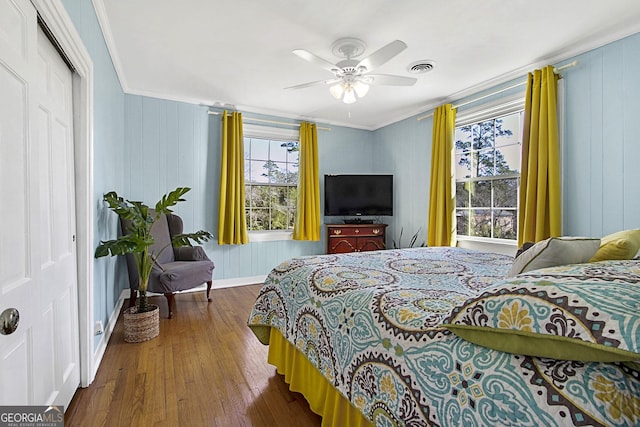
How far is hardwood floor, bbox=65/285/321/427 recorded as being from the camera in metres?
1.64

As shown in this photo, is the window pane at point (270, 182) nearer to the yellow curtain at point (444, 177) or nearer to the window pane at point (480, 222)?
the yellow curtain at point (444, 177)

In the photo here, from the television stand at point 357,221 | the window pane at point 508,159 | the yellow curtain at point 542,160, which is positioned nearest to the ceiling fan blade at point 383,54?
the yellow curtain at point 542,160

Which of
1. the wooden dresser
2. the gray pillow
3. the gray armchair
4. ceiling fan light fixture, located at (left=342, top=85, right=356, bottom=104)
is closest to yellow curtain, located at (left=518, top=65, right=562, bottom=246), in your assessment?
ceiling fan light fixture, located at (left=342, top=85, right=356, bottom=104)

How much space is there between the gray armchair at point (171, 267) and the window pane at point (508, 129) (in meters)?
3.61

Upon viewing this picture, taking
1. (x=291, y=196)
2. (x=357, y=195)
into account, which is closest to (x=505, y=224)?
(x=357, y=195)

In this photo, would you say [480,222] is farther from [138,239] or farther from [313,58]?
[138,239]

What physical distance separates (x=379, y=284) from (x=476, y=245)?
9.18ft

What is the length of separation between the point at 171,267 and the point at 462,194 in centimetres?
356

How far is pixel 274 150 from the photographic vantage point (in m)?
4.74

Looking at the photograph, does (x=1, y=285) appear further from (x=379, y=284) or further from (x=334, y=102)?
(x=334, y=102)

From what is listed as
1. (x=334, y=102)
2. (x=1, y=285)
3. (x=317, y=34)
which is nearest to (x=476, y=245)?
(x=334, y=102)

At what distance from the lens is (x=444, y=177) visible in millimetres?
3992

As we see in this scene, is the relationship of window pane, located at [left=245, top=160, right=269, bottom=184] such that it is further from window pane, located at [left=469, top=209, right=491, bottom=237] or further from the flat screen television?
window pane, located at [left=469, top=209, right=491, bottom=237]

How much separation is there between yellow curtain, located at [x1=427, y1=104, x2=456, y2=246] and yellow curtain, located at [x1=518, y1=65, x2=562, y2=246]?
0.96 m
